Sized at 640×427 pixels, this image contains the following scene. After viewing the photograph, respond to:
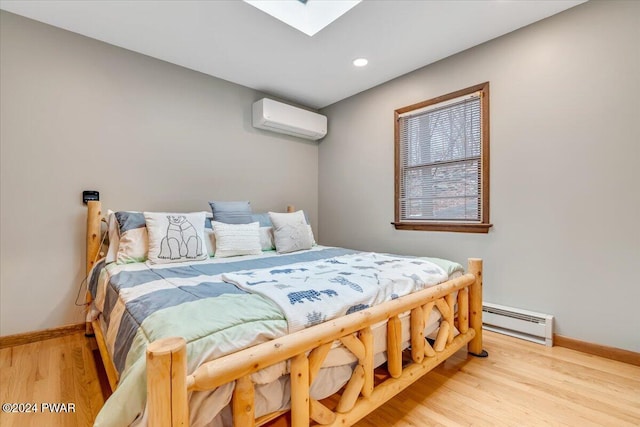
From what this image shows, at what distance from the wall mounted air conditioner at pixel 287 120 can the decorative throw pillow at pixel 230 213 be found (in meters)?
1.10

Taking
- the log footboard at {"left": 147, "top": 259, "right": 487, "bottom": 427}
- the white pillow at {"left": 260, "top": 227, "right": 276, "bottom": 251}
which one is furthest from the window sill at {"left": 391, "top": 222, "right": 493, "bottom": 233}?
the white pillow at {"left": 260, "top": 227, "right": 276, "bottom": 251}

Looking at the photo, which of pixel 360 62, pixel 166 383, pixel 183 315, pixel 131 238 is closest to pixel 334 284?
pixel 183 315

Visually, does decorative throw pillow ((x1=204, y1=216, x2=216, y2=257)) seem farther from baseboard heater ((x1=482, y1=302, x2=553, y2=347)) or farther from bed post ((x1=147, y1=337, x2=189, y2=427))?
baseboard heater ((x1=482, y1=302, x2=553, y2=347))

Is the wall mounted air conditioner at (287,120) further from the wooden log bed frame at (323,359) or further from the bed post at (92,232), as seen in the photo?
the wooden log bed frame at (323,359)

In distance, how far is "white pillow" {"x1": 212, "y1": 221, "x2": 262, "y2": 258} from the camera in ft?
8.24

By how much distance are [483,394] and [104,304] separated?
220cm

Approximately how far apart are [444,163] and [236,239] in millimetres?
2036

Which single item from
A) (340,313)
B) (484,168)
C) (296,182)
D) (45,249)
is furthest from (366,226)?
(45,249)

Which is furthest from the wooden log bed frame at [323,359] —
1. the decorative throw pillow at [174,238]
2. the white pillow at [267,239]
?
the white pillow at [267,239]

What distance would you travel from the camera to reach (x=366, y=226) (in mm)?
3506

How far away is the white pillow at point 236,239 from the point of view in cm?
251

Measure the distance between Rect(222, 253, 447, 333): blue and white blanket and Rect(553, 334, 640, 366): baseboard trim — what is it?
1.13 meters

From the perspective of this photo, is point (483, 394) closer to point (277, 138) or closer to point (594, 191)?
point (594, 191)

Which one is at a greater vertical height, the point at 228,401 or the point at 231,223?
the point at 231,223
